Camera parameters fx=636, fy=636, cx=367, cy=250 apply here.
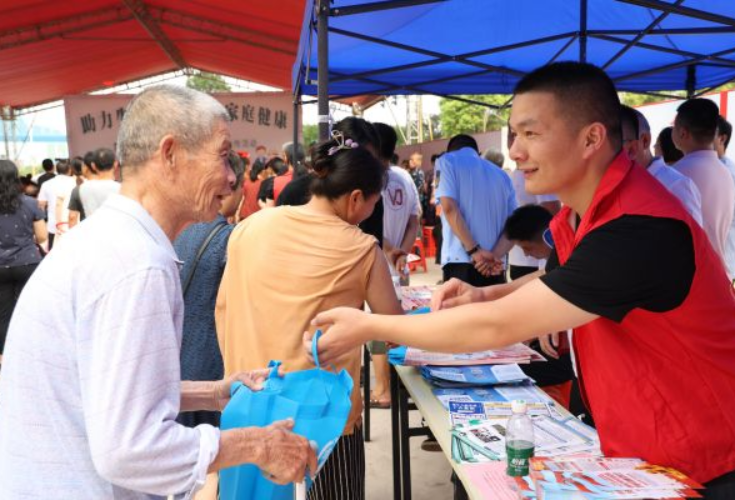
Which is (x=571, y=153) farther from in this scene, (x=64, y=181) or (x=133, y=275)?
(x=64, y=181)

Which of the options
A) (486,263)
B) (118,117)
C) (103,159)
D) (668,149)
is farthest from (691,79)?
(118,117)

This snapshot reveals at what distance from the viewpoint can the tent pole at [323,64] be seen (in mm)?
3357

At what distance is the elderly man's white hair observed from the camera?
1.24 metres

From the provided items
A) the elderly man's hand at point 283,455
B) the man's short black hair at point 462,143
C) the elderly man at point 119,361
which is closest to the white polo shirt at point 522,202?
the man's short black hair at point 462,143

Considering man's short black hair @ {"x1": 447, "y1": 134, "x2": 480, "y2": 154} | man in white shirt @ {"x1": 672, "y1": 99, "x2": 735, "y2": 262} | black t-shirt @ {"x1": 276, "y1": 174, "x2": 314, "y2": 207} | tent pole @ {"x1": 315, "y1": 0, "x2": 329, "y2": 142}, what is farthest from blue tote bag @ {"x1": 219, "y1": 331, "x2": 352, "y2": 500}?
man's short black hair @ {"x1": 447, "y1": 134, "x2": 480, "y2": 154}

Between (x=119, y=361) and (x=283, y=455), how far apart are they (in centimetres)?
41

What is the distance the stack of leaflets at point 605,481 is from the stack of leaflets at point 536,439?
0.21 meters

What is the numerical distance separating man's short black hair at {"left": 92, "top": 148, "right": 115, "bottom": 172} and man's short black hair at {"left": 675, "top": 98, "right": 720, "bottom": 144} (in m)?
3.99

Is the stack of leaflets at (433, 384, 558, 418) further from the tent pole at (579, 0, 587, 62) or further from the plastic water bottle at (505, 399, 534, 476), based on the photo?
the tent pole at (579, 0, 587, 62)

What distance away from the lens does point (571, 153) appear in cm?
142

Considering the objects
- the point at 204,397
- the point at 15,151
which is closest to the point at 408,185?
the point at 204,397

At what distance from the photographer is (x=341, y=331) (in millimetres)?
1556

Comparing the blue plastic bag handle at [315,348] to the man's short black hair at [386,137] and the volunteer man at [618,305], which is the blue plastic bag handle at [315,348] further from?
the man's short black hair at [386,137]

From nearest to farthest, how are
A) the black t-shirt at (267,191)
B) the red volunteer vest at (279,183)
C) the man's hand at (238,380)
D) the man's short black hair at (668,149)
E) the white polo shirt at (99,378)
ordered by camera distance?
the white polo shirt at (99,378)
the man's hand at (238,380)
the man's short black hair at (668,149)
the red volunteer vest at (279,183)
the black t-shirt at (267,191)
